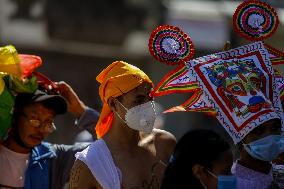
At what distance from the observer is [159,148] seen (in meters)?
5.84

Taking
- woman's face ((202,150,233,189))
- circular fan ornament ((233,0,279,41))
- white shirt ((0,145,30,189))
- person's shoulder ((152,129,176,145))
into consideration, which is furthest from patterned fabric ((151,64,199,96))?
Answer: white shirt ((0,145,30,189))

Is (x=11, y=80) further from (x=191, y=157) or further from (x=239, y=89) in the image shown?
(x=191, y=157)

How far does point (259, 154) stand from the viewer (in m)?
5.38

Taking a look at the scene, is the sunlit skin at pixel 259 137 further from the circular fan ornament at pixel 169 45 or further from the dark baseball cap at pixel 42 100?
the dark baseball cap at pixel 42 100

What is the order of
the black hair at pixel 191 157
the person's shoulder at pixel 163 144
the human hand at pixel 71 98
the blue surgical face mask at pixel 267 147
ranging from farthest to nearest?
the human hand at pixel 71 98
the person's shoulder at pixel 163 144
the blue surgical face mask at pixel 267 147
the black hair at pixel 191 157

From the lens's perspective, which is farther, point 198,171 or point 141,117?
point 141,117

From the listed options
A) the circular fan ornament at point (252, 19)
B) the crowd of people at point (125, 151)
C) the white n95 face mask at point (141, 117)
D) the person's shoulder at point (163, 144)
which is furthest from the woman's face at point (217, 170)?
the circular fan ornament at point (252, 19)

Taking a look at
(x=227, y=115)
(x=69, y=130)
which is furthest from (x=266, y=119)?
(x=69, y=130)

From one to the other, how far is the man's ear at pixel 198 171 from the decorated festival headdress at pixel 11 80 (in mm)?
2037

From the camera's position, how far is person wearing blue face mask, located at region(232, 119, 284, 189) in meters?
Answer: 5.36

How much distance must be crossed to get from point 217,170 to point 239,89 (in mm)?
883

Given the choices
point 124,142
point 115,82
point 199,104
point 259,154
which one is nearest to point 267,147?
point 259,154

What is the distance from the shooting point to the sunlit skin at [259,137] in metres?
5.41

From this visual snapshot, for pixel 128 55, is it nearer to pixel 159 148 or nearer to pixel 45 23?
pixel 45 23
